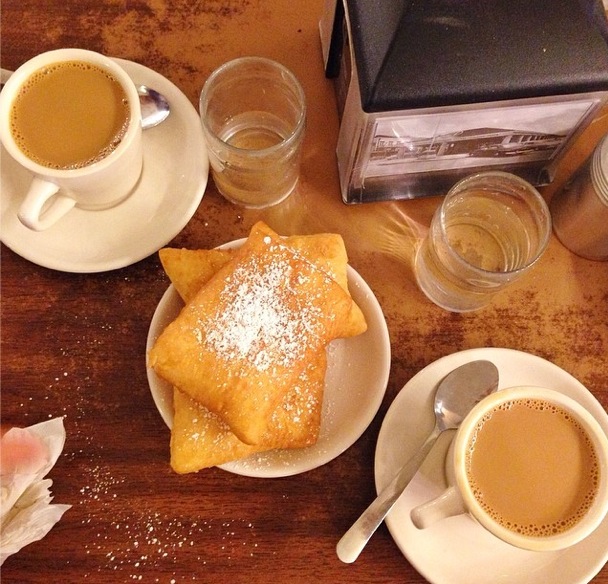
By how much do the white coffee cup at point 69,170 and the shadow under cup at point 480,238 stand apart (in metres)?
0.40

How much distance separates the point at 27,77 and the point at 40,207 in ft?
0.56

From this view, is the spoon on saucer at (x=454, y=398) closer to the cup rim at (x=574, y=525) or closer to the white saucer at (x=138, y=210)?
the cup rim at (x=574, y=525)

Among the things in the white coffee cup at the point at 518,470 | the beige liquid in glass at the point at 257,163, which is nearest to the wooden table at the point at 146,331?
the beige liquid in glass at the point at 257,163

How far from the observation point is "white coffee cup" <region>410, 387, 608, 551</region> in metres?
0.65

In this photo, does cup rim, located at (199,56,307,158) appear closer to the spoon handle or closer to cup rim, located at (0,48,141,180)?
cup rim, located at (0,48,141,180)

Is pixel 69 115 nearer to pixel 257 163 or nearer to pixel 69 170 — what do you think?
pixel 69 170

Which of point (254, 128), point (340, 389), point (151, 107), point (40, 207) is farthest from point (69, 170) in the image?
point (340, 389)

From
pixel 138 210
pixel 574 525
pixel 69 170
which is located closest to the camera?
pixel 574 525

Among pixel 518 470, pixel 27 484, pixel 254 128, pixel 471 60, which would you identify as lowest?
pixel 27 484

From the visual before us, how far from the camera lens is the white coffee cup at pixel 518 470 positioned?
0.65 meters

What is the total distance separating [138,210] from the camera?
33.9 inches

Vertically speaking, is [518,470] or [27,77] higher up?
[27,77]

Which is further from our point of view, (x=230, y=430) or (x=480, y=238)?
(x=480, y=238)

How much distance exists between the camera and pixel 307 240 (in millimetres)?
784
